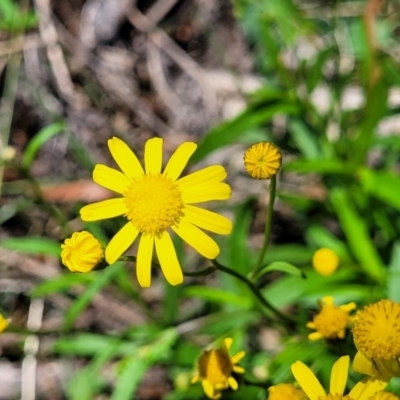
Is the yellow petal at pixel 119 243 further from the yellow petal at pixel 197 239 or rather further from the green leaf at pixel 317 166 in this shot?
the green leaf at pixel 317 166

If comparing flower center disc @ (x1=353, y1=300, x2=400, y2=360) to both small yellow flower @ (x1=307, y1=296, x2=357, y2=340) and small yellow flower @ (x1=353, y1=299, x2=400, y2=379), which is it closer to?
small yellow flower @ (x1=353, y1=299, x2=400, y2=379)

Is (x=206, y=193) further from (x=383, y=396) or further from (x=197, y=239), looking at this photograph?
(x=383, y=396)

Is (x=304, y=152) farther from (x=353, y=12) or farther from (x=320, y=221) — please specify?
(x=353, y=12)

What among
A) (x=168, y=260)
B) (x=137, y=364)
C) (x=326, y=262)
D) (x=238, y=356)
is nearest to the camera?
(x=168, y=260)

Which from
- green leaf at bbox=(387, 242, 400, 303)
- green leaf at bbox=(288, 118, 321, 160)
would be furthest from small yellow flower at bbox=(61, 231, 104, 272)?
green leaf at bbox=(288, 118, 321, 160)

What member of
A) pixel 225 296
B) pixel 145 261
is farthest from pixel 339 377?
pixel 225 296

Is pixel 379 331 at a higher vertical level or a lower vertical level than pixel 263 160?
lower
